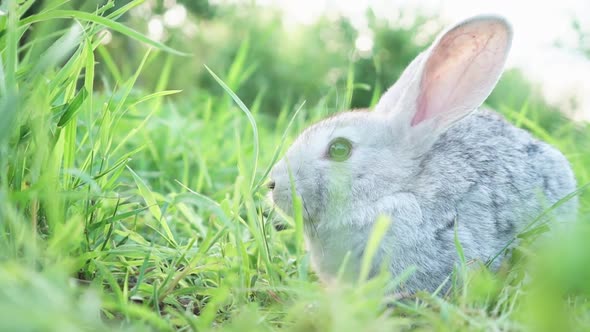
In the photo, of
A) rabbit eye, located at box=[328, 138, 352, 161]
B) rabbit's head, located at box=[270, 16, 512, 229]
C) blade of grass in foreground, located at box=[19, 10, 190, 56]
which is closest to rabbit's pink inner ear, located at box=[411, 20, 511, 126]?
rabbit's head, located at box=[270, 16, 512, 229]

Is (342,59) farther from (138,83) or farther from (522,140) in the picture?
(522,140)

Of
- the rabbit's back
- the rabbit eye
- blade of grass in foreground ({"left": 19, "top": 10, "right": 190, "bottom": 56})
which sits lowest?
the rabbit's back

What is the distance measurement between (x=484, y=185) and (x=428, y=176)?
273 millimetres

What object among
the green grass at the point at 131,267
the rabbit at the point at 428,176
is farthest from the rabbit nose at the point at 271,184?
the green grass at the point at 131,267

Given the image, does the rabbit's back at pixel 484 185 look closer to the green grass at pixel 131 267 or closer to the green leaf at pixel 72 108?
the green grass at pixel 131 267

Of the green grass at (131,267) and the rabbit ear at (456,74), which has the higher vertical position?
the rabbit ear at (456,74)

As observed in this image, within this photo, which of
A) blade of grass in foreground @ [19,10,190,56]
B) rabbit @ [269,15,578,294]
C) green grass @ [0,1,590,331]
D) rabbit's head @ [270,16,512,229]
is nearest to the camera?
green grass @ [0,1,590,331]

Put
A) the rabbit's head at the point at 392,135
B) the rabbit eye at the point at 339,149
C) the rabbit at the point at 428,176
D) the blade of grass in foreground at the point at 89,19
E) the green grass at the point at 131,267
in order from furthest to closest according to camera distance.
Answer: the rabbit eye at the point at 339,149, the rabbit's head at the point at 392,135, the rabbit at the point at 428,176, the blade of grass in foreground at the point at 89,19, the green grass at the point at 131,267

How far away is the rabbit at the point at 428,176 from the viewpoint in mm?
2684

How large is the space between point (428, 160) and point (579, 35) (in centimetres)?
123

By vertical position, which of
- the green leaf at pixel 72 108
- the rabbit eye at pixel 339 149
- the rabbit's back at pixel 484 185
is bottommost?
the rabbit's back at pixel 484 185

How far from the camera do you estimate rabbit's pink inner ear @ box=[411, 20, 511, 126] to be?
2.84 meters

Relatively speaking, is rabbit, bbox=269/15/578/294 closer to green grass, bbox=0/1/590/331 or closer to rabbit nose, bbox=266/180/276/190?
rabbit nose, bbox=266/180/276/190

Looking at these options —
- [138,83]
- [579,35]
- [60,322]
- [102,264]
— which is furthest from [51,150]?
[138,83]
